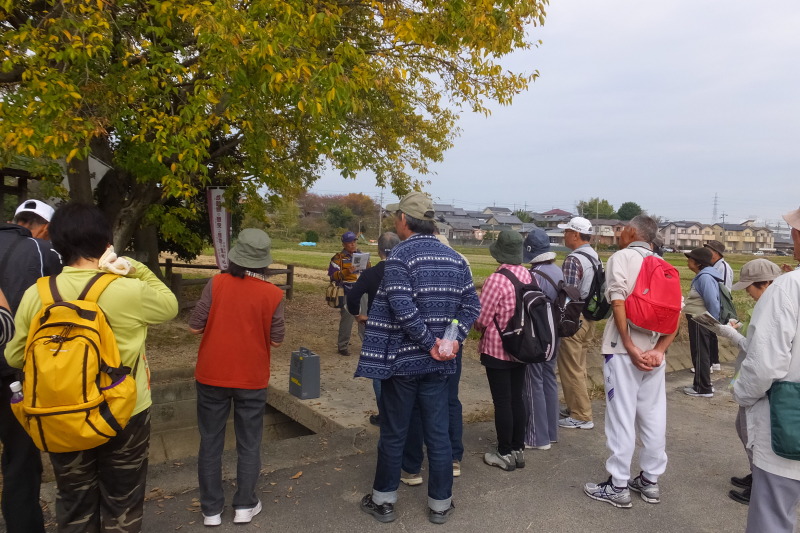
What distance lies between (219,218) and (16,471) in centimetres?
746

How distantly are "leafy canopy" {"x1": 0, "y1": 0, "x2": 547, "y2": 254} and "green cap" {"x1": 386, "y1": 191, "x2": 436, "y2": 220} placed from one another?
2208 mm

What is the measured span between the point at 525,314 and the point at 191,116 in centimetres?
376

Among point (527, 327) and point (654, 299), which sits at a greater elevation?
point (654, 299)

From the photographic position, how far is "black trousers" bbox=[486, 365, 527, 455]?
13.3 ft

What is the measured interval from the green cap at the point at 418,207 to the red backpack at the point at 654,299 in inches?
57.6

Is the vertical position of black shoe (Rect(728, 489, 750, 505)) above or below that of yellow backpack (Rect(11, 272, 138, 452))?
below

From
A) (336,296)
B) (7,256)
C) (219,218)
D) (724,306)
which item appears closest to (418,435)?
(7,256)

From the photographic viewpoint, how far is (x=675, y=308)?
3.69 m

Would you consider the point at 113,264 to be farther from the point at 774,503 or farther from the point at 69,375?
the point at 774,503

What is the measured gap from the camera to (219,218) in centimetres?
989

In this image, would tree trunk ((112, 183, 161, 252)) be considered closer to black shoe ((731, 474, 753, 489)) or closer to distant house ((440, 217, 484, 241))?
black shoe ((731, 474, 753, 489))

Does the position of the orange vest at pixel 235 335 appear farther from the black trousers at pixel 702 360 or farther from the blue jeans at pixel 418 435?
the black trousers at pixel 702 360

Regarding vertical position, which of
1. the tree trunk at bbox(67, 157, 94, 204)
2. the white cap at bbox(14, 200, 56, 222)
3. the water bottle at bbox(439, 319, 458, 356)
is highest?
the tree trunk at bbox(67, 157, 94, 204)

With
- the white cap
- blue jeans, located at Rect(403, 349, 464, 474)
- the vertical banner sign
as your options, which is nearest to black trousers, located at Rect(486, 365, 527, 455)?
blue jeans, located at Rect(403, 349, 464, 474)
